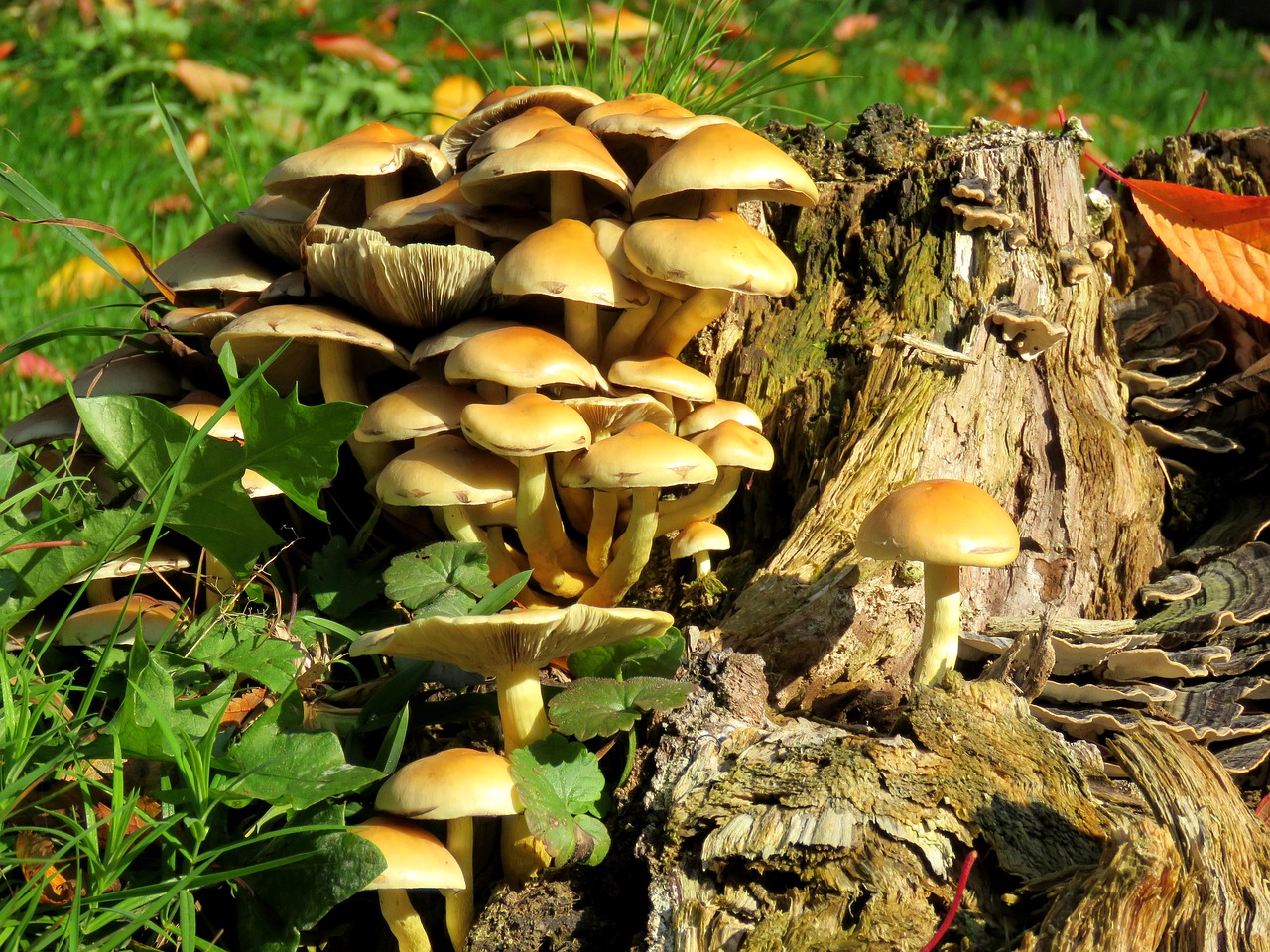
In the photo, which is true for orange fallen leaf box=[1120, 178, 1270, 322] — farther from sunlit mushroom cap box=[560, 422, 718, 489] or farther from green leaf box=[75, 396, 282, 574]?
green leaf box=[75, 396, 282, 574]

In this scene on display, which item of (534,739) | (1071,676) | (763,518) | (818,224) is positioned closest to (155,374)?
(534,739)

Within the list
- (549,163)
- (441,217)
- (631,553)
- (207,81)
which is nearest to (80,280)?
(207,81)

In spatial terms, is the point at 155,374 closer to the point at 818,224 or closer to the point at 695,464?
the point at 695,464

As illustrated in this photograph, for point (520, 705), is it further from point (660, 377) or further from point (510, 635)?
point (660, 377)

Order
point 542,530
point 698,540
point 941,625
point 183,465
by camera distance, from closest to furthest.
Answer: point 183,465 < point 941,625 < point 542,530 < point 698,540

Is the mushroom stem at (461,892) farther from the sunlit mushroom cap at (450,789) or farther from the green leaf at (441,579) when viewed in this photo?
the green leaf at (441,579)

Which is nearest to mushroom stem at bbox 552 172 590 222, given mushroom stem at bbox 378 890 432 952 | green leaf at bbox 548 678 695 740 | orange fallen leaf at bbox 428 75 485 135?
green leaf at bbox 548 678 695 740
